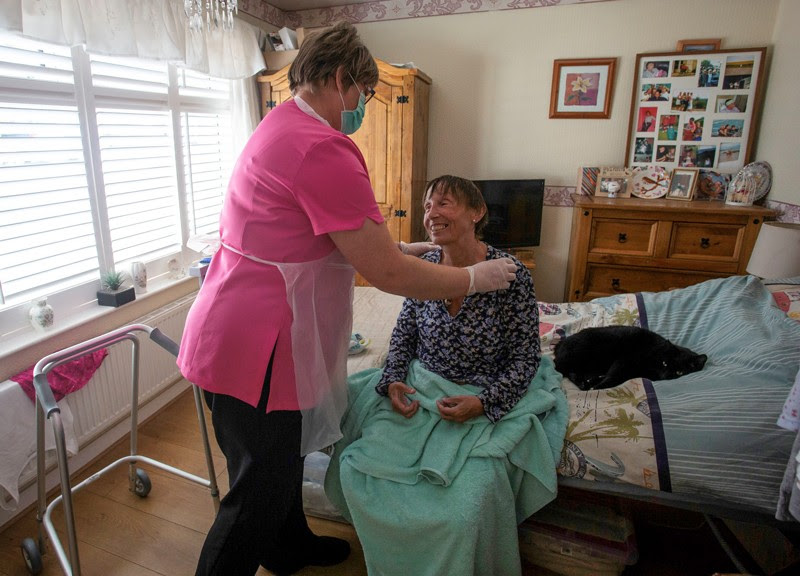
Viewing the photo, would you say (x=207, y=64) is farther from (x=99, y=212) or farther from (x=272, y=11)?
(x=272, y=11)

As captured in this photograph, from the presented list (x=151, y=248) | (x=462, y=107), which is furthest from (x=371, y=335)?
(x=462, y=107)

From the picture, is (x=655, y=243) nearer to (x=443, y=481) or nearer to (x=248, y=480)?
(x=443, y=481)

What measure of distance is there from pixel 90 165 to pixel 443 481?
198 cm

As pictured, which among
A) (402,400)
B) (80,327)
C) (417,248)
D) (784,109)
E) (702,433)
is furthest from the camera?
(784,109)

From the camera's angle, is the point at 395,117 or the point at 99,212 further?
the point at 395,117

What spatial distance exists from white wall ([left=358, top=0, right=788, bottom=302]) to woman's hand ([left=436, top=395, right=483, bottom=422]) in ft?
8.24

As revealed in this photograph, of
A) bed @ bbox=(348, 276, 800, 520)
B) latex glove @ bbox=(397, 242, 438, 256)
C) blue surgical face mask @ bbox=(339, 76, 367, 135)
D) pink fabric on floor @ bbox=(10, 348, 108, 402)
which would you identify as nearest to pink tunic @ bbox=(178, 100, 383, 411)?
blue surgical face mask @ bbox=(339, 76, 367, 135)

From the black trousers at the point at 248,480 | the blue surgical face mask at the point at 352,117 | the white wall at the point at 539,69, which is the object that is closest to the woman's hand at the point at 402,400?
the black trousers at the point at 248,480

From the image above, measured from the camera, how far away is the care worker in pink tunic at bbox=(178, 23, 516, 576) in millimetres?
1021

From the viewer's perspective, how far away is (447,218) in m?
1.46

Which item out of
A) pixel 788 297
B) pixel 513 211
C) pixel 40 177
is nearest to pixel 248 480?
pixel 40 177

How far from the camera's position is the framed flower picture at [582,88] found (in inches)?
127

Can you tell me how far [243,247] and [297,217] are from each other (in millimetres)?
152

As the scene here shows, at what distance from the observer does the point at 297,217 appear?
3.48 ft
